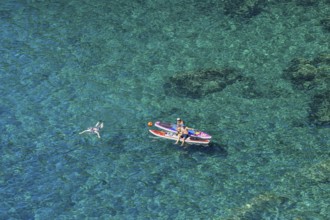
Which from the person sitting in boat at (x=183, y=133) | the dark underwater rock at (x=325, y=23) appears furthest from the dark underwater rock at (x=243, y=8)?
the person sitting in boat at (x=183, y=133)

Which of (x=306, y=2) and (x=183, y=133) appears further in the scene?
(x=306, y=2)

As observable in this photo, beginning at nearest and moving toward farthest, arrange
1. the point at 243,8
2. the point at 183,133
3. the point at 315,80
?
the point at 183,133
the point at 315,80
the point at 243,8

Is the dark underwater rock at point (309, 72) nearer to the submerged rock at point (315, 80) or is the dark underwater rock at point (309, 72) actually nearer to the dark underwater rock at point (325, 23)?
the submerged rock at point (315, 80)

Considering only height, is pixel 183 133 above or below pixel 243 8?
below

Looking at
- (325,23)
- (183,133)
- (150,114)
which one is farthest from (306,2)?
(183,133)

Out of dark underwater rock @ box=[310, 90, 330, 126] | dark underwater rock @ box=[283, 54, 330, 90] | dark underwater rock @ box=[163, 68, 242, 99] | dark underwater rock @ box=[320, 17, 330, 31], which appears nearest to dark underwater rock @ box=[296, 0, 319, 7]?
dark underwater rock @ box=[320, 17, 330, 31]

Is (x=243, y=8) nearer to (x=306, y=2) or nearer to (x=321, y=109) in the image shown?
(x=306, y=2)

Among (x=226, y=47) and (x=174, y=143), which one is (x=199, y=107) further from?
(x=226, y=47)
